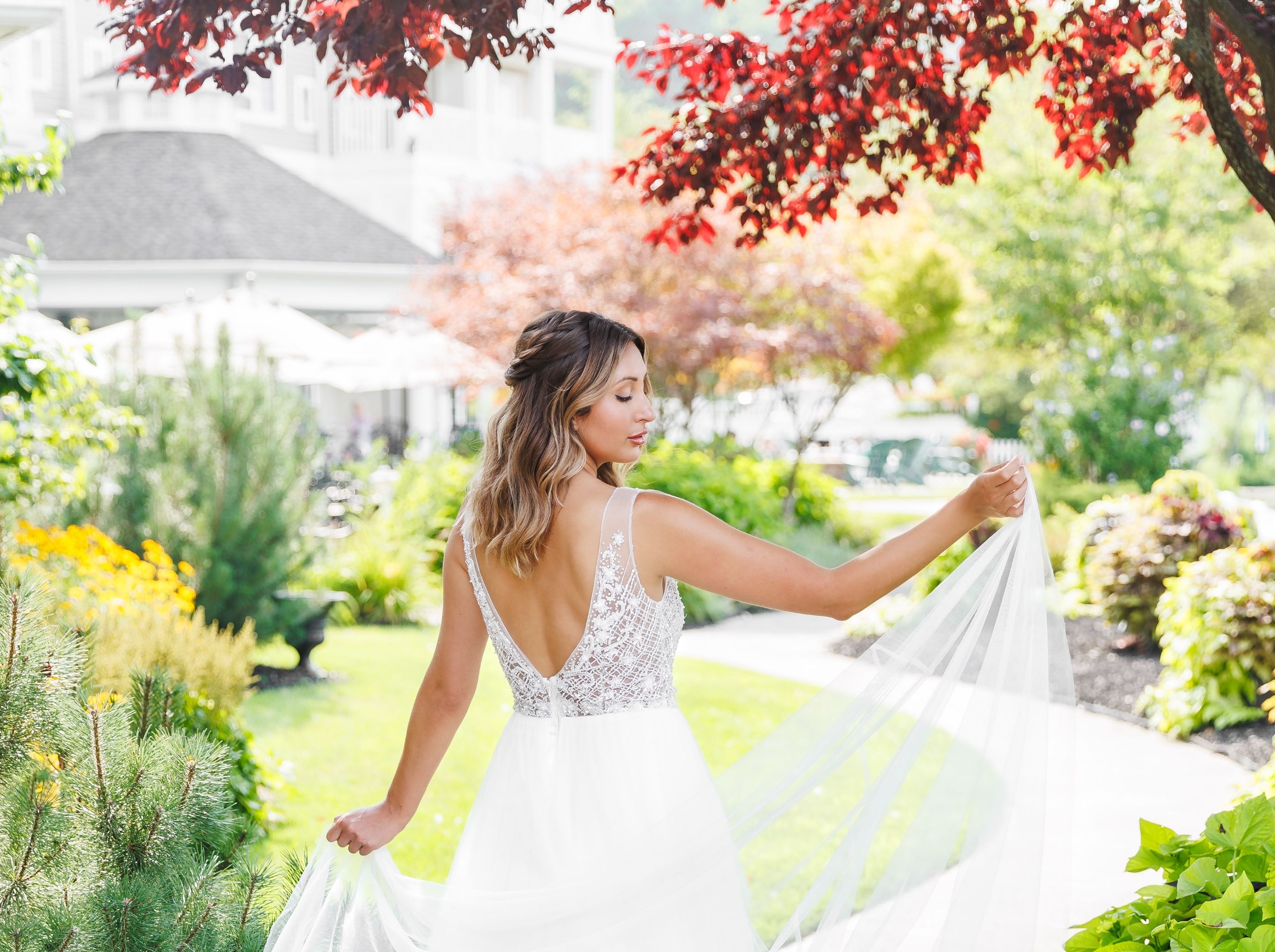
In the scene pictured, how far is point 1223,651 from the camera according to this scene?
7.03m

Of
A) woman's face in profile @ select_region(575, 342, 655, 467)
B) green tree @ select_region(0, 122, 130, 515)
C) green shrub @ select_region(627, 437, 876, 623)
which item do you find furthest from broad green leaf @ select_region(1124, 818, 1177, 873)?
green shrub @ select_region(627, 437, 876, 623)

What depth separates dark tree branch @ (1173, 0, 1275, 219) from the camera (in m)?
3.21

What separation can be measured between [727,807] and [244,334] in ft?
39.4

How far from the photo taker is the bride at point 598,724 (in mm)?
2479

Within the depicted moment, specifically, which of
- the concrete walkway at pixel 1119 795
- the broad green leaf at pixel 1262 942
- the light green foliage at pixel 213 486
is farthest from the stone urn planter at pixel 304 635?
the broad green leaf at pixel 1262 942

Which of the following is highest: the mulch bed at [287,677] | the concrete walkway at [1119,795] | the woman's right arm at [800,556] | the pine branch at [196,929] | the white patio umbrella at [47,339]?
the white patio umbrella at [47,339]

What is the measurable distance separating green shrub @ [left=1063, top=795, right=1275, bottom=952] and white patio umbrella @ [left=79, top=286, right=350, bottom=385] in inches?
422

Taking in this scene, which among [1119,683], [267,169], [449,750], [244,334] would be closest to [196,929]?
[449,750]

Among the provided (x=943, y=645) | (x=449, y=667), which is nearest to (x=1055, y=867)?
(x=943, y=645)

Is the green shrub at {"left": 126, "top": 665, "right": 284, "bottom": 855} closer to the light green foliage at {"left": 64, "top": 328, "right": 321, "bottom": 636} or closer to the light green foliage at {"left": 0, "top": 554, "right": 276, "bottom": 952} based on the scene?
the light green foliage at {"left": 0, "top": 554, "right": 276, "bottom": 952}

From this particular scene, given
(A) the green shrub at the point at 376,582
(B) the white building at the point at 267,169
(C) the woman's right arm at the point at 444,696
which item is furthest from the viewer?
(B) the white building at the point at 267,169

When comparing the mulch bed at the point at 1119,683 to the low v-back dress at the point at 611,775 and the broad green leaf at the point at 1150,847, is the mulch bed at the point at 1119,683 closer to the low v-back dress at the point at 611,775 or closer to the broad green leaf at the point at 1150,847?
the broad green leaf at the point at 1150,847

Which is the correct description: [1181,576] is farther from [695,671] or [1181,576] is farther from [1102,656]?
[695,671]

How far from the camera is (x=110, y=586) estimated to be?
235 inches
